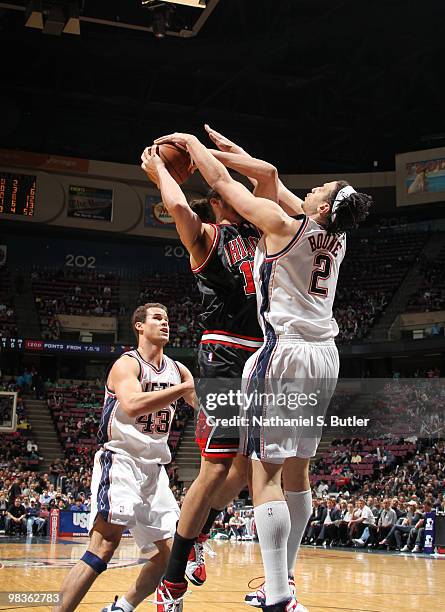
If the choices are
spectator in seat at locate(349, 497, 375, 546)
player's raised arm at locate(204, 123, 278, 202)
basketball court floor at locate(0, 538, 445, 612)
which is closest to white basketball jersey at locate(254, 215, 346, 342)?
player's raised arm at locate(204, 123, 278, 202)

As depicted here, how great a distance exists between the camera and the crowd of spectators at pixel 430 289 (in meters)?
27.6

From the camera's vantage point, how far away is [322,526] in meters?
17.5

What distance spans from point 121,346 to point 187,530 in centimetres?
2438

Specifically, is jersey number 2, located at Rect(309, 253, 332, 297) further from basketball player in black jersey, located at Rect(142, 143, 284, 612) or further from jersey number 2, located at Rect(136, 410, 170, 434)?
jersey number 2, located at Rect(136, 410, 170, 434)

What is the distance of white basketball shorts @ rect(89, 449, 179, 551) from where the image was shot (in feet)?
15.2

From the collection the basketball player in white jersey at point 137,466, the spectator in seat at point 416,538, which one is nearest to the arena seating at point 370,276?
the spectator in seat at point 416,538

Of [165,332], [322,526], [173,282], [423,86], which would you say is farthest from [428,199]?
[165,332]

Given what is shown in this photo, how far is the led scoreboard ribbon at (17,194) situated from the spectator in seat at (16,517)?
12.1 m

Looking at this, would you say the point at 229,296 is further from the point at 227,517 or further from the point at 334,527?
the point at 227,517

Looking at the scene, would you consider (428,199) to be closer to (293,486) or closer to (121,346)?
(121,346)

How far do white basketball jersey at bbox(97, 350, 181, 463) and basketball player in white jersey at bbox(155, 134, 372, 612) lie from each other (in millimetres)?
877

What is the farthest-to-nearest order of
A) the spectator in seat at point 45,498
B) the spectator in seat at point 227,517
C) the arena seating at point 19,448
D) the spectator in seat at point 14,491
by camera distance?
the arena seating at point 19,448 → the spectator in seat at point 227,517 → the spectator in seat at point 45,498 → the spectator in seat at point 14,491

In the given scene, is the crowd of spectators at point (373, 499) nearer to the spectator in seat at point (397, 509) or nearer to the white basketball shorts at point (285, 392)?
the spectator in seat at point (397, 509)

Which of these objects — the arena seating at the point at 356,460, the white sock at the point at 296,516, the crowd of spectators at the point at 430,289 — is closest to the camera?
the white sock at the point at 296,516
